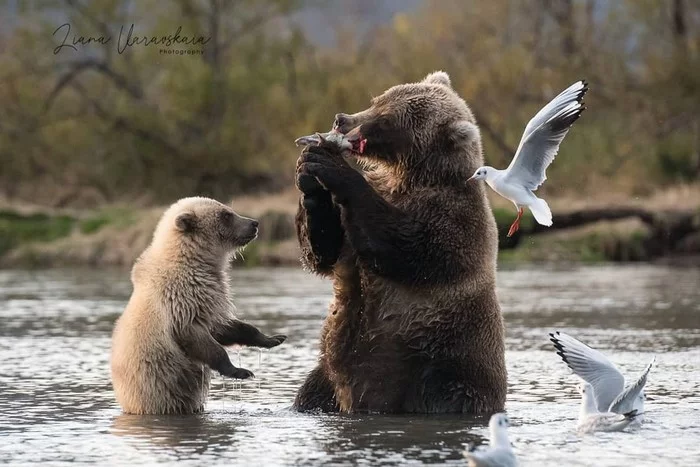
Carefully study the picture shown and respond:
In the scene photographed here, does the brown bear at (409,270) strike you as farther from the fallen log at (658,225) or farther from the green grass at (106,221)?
the green grass at (106,221)

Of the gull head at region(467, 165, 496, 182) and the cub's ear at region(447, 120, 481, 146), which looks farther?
the cub's ear at region(447, 120, 481, 146)

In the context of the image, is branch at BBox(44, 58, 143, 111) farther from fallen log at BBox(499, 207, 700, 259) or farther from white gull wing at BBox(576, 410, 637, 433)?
white gull wing at BBox(576, 410, 637, 433)

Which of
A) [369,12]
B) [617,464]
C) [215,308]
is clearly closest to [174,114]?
[215,308]

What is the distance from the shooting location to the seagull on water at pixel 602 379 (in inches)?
264

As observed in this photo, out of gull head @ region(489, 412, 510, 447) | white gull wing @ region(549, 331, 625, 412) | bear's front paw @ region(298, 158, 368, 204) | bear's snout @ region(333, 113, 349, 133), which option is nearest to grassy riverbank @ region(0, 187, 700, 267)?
bear's snout @ region(333, 113, 349, 133)

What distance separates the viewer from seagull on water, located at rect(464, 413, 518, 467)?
5.13 metres

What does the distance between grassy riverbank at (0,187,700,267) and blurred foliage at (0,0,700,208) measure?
15.7 ft

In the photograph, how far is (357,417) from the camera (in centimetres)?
694

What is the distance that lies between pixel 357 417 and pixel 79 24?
27.2m

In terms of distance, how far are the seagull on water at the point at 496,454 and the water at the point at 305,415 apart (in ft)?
1.42

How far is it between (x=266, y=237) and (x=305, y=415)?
1712 centimetres

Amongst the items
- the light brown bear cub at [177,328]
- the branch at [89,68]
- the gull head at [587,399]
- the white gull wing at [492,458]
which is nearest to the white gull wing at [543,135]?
the gull head at [587,399]

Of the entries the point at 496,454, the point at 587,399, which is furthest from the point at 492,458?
the point at 587,399

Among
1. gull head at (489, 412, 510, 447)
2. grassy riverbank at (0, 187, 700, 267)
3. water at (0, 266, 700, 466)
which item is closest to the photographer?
gull head at (489, 412, 510, 447)
